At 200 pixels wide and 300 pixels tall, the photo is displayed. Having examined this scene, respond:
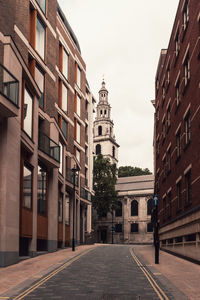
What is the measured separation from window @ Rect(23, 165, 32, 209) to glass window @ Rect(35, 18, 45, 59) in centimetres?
827

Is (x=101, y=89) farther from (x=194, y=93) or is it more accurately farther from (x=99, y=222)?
(x=194, y=93)

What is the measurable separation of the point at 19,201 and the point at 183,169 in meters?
8.83

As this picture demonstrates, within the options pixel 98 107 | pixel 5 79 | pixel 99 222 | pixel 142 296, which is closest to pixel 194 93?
pixel 5 79

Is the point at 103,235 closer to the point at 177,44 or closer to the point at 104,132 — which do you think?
the point at 104,132

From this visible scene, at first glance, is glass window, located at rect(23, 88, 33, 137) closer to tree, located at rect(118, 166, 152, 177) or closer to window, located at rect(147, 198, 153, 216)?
window, located at rect(147, 198, 153, 216)

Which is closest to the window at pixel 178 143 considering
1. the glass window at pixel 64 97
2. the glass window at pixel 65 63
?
the glass window at pixel 64 97

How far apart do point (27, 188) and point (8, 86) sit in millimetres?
6605

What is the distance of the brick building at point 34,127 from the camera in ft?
53.9

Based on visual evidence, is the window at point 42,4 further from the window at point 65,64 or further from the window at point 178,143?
the window at point 178,143

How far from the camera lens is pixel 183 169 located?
21547mm

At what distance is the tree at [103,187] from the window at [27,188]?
1984 inches

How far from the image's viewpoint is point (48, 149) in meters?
25.2

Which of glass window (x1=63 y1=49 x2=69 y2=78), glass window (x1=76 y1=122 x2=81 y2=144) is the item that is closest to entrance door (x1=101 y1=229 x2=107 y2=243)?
glass window (x1=76 y1=122 x2=81 y2=144)

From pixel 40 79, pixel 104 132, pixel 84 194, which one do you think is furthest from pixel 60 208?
pixel 104 132
